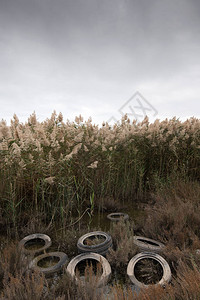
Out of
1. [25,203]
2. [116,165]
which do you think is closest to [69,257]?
[25,203]

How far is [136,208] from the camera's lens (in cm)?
420

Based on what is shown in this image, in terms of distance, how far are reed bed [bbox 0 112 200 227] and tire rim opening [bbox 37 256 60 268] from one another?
1.96ft

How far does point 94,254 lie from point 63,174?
1.33 metres

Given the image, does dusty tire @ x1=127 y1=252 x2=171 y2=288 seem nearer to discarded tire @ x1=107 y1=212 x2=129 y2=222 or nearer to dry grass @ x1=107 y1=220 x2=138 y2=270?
dry grass @ x1=107 y1=220 x2=138 y2=270

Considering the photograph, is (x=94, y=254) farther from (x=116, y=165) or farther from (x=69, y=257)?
(x=116, y=165)

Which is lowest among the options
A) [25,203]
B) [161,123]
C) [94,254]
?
[94,254]

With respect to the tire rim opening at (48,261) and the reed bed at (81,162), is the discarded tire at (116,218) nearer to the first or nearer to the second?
the reed bed at (81,162)

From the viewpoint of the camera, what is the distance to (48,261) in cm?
240

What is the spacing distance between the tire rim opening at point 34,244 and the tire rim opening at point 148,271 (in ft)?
4.05

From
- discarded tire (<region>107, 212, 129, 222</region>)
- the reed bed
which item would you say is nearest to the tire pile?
the reed bed

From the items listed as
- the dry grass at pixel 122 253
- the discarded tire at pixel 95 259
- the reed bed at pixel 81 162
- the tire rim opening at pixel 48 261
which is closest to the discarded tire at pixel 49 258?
the tire rim opening at pixel 48 261

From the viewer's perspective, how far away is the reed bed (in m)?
2.99

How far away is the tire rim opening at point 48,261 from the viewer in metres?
2.32

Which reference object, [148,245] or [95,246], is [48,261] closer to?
[95,246]
